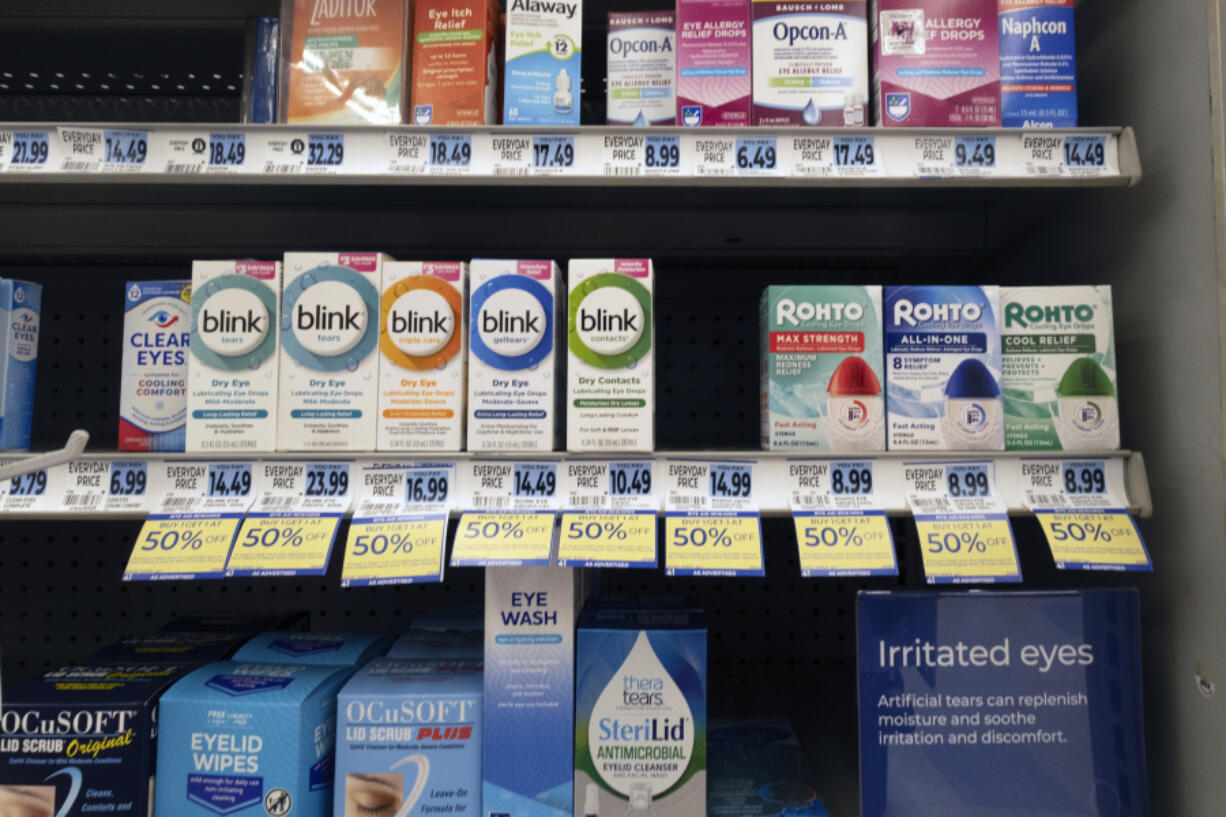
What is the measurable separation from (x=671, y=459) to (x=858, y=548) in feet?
0.92

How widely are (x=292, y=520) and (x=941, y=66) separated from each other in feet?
3.87

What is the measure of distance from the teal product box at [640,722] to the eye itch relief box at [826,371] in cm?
34

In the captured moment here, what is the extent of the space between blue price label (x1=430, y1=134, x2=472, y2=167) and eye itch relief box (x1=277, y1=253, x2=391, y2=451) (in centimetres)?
20

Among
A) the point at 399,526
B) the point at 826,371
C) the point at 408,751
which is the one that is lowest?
the point at 408,751

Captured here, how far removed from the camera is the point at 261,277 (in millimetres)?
1106

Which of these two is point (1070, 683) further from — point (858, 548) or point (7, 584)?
point (7, 584)

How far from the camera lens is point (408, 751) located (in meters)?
1.05

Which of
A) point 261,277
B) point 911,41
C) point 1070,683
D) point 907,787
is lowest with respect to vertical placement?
point 907,787

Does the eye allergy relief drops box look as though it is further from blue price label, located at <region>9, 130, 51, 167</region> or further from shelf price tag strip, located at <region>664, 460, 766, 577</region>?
shelf price tag strip, located at <region>664, 460, 766, 577</region>

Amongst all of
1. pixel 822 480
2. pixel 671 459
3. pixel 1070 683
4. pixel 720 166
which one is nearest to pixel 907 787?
pixel 1070 683

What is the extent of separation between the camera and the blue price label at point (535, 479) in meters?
1.06

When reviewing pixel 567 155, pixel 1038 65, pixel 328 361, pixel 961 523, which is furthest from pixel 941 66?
pixel 328 361

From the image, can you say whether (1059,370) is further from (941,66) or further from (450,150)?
(450,150)

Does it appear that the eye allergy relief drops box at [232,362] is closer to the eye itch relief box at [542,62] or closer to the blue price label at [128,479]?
the blue price label at [128,479]
